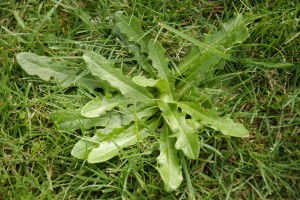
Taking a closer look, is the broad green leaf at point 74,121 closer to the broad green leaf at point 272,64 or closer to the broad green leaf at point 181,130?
the broad green leaf at point 181,130

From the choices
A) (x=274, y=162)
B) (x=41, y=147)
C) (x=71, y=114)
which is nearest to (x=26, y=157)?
(x=41, y=147)

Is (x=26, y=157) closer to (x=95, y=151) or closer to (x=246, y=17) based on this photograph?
(x=95, y=151)

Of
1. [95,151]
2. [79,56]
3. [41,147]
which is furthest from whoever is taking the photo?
[79,56]

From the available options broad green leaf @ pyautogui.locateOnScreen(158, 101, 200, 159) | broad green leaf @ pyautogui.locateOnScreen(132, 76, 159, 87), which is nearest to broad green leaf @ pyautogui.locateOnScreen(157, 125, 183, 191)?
broad green leaf @ pyautogui.locateOnScreen(158, 101, 200, 159)

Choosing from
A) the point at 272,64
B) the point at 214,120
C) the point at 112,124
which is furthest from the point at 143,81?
the point at 272,64

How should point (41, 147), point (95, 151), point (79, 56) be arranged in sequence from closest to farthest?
1. point (95, 151)
2. point (41, 147)
3. point (79, 56)

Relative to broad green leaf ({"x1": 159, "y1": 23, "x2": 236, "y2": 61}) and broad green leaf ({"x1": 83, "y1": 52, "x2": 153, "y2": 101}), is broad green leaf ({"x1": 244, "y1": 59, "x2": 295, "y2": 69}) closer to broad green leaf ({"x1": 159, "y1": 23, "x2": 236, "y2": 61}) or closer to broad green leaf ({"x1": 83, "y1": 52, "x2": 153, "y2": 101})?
broad green leaf ({"x1": 159, "y1": 23, "x2": 236, "y2": 61})

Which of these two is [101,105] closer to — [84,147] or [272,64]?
[84,147]
